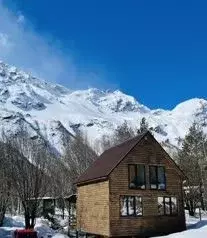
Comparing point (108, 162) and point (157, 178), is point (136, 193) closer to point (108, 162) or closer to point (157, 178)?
point (157, 178)

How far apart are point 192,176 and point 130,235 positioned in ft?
93.1

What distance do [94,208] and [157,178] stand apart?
21.0 feet

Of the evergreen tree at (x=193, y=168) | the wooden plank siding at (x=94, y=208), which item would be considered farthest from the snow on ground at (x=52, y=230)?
the evergreen tree at (x=193, y=168)

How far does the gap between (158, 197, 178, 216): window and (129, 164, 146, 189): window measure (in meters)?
2.18

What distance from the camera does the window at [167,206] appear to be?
144ft

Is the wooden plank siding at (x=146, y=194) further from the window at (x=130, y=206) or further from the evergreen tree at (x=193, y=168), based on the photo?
the evergreen tree at (x=193, y=168)

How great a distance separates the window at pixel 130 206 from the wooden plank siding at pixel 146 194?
34cm

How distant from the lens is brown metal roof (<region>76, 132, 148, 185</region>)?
43281mm

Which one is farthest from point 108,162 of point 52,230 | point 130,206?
point 52,230

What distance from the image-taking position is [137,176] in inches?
1727

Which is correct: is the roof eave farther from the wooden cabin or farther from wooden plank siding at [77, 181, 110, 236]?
wooden plank siding at [77, 181, 110, 236]

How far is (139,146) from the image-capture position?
44.1 meters

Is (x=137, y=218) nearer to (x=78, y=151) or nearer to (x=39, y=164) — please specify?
(x=39, y=164)

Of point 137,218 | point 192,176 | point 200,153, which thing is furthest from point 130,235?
point 200,153
